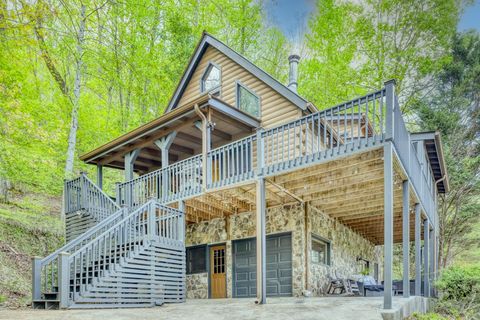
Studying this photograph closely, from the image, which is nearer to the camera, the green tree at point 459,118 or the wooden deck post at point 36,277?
the wooden deck post at point 36,277

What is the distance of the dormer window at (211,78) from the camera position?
14.6 m

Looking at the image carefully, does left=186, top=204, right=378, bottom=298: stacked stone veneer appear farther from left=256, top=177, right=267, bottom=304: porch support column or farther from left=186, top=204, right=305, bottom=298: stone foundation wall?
left=256, top=177, right=267, bottom=304: porch support column

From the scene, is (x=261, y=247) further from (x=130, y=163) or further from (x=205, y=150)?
(x=130, y=163)

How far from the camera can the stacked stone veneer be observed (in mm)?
11094

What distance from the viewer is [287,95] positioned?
1202 cm

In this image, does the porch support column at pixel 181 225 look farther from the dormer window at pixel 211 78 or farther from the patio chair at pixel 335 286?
the dormer window at pixel 211 78

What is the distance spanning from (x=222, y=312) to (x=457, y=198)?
1780 centimetres

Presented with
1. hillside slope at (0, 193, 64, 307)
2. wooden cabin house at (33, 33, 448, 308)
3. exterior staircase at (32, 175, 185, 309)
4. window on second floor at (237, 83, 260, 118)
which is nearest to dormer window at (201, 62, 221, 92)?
wooden cabin house at (33, 33, 448, 308)

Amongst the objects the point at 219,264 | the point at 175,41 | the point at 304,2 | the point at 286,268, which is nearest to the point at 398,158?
the point at 286,268

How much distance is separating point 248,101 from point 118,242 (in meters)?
6.38

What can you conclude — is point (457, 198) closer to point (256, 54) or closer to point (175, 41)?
point (256, 54)

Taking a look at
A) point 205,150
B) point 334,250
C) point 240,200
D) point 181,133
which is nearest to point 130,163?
point 181,133

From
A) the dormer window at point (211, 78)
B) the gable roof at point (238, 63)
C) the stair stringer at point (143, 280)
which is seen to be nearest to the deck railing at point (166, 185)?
the stair stringer at point (143, 280)

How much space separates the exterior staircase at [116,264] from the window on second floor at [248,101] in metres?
4.47
